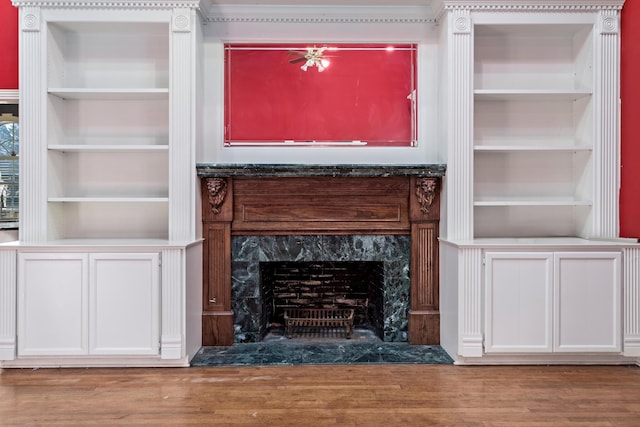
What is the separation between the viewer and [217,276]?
12.1 ft

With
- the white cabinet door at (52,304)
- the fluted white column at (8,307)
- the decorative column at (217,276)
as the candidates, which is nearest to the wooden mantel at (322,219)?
the decorative column at (217,276)

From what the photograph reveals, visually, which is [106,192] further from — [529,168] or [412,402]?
[529,168]

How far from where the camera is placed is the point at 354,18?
3.75 m

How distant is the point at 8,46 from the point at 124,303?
86.0 inches

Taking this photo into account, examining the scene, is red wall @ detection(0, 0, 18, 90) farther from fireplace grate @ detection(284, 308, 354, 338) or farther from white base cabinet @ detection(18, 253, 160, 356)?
fireplace grate @ detection(284, 308, 354, 338)

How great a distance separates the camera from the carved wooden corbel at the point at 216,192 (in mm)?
3541

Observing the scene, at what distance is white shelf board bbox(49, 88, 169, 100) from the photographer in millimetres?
3424

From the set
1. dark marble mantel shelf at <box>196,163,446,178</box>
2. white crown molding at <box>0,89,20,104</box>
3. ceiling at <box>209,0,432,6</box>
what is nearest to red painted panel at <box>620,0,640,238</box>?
dark marble mantel shelf at <box>196,163,446,178</box>

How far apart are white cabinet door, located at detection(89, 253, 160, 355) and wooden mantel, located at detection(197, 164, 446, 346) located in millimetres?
562

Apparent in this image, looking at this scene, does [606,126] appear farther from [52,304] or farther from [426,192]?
[52,304]

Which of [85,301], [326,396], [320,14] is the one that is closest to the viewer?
[326,396]

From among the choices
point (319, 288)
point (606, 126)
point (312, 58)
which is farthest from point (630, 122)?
point (319, 288)

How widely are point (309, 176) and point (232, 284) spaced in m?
1.02

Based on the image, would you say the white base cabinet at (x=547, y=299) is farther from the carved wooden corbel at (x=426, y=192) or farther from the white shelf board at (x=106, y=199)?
the white shelf board at (x=106, y=199)
